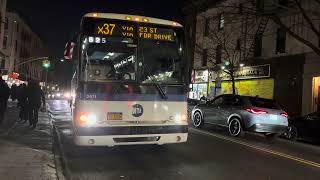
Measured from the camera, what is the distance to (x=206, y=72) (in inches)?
1502

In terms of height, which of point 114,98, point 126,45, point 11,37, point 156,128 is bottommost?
point 156,128

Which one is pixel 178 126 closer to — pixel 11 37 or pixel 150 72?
pixel 150 72

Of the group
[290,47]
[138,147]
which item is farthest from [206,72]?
[138,147]

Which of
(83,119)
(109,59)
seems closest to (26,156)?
(83,119)

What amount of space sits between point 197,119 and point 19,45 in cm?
6017

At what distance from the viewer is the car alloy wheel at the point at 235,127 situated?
16781 millimetres

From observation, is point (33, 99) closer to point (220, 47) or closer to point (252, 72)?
point (252, 72)

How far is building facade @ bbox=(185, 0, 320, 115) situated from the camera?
82.7 ft

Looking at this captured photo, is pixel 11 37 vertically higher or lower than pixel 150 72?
higher

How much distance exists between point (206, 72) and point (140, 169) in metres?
29.0

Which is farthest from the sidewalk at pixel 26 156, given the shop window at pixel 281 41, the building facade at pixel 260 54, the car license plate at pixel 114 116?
the shop window at pixel 281 41

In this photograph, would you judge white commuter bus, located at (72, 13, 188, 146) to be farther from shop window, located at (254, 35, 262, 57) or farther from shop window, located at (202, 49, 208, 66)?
shop window, located at (202, 49, 208, 66)

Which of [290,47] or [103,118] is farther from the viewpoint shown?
[290,47]

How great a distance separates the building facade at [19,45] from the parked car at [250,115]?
4399cm
